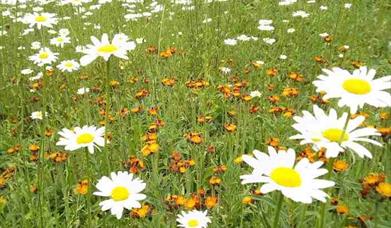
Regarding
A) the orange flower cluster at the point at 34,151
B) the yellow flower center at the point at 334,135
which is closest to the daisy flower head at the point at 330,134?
the yellow flower center at the point at 334,135

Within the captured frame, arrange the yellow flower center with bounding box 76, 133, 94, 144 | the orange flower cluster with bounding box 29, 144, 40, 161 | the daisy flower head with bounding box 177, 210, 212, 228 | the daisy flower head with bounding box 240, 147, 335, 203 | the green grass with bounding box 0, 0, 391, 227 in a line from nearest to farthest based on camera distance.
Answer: the daisy flower head with bounding box 240, 147, 335, 203, the daisy flower head with bounding box 177, 210, 212, 228, the yellow flower center with bounding box 76, 133, 94, 144, the green grass with bounding box 0, 0, 391, 227, the orange flower cluster with bounding box 29, 144, 40, 161

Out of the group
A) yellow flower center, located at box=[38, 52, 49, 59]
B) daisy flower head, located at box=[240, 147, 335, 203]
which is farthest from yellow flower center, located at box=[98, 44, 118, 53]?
yellow flower center, located at box=[38, 52, 49, 59]

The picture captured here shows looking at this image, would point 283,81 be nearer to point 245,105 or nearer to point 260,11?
point 245,105

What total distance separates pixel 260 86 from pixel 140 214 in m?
1.53

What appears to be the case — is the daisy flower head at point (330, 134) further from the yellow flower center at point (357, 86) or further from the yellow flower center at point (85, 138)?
the yellow flower center at point (85, 138)

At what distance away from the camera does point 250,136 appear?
226 cm

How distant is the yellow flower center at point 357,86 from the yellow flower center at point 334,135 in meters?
0.09

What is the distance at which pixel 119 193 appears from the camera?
1229 mm

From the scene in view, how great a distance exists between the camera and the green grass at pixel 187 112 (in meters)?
1.66

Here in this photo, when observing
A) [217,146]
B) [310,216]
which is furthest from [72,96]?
[310,216]

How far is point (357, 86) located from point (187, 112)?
1.65m

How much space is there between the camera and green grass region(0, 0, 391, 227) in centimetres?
166

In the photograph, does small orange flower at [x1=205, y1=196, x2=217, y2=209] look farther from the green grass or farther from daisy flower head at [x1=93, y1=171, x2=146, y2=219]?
daisy flower head at [x1=93, y1=171, x2=146, y2=219]

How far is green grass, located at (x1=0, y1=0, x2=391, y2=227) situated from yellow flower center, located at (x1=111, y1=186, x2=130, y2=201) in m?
0.11
